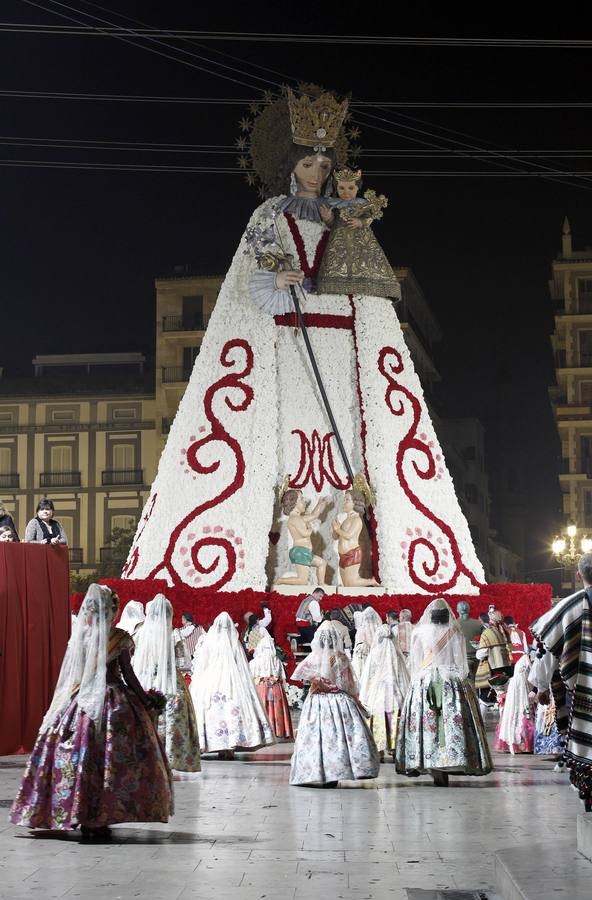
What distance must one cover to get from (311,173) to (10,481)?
2990cm

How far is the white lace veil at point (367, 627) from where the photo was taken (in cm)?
1902

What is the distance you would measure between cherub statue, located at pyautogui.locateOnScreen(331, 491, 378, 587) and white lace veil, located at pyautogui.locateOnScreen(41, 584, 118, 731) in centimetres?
1638

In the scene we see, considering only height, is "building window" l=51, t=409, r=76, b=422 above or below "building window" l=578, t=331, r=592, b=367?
below

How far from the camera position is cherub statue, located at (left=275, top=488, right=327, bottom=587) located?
25.5 meters

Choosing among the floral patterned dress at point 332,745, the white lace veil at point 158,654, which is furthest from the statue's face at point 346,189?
the floral patterned dress at point 332,745

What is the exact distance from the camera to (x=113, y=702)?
30.4 feet

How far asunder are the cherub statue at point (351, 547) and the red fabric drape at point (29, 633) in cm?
1154

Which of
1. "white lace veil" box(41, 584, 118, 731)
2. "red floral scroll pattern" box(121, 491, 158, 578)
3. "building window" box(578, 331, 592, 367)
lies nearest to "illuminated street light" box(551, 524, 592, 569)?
"red floral scroll pattern" box(121, 491, 158, 578)

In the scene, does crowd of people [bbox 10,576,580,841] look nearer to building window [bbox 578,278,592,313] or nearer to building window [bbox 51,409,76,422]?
building window [bbox 578,278,592,313]

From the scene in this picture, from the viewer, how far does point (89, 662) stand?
9.30m

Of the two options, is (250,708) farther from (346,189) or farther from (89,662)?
(346,189)

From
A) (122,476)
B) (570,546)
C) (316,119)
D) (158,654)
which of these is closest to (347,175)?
(316,119)

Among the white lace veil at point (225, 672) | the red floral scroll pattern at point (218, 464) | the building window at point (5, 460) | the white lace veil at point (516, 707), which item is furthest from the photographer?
the building window at point (5, 460)

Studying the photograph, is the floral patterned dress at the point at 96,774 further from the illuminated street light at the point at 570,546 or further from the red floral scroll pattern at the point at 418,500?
the illuminated street light at the point at 570,546
